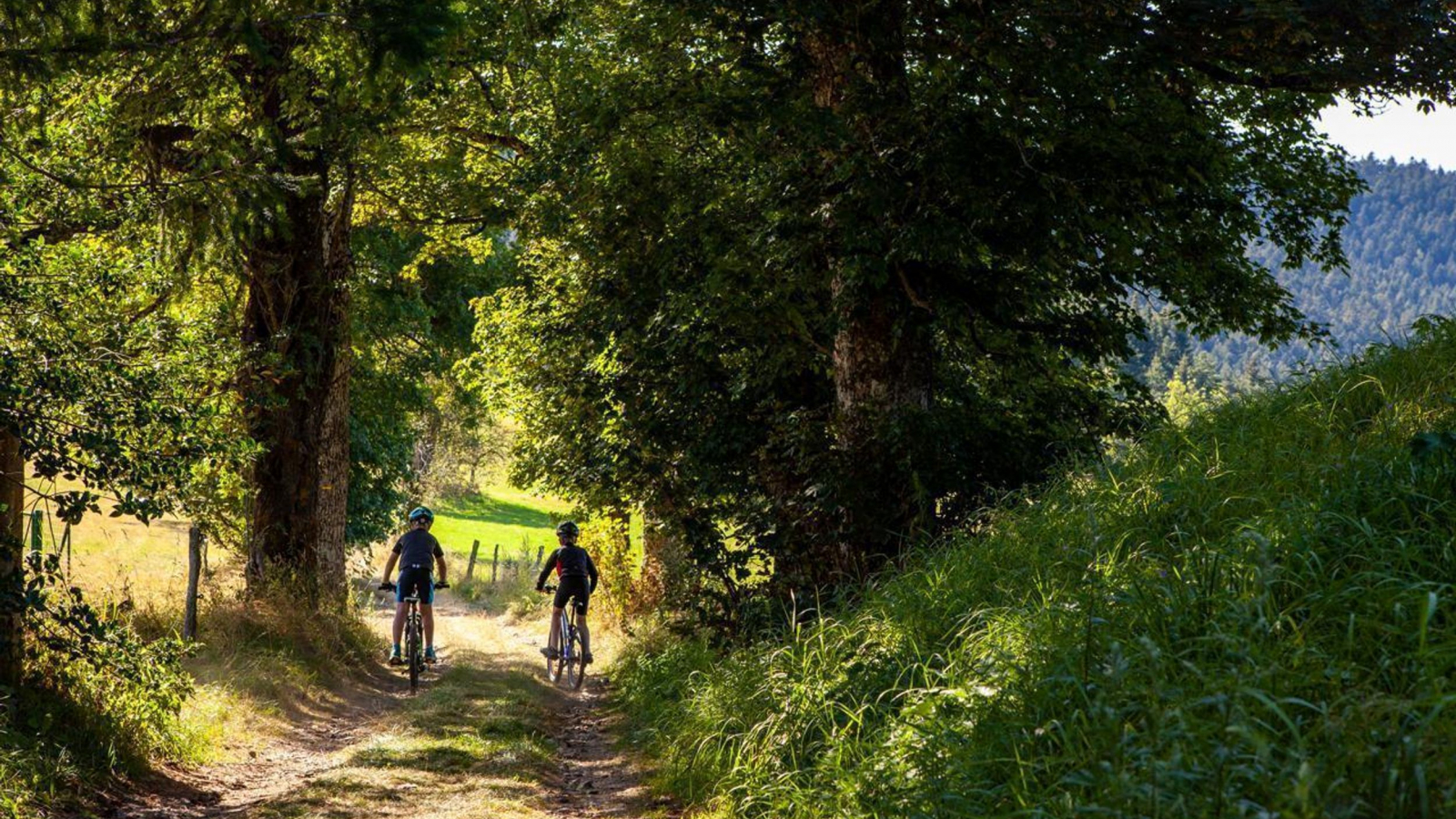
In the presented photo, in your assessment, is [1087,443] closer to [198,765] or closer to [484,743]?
[484,743]

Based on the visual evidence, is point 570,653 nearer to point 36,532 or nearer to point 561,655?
point 561,655

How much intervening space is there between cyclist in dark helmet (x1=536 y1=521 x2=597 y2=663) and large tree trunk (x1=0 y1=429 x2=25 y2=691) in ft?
27.2

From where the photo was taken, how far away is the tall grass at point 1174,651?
3346 mm

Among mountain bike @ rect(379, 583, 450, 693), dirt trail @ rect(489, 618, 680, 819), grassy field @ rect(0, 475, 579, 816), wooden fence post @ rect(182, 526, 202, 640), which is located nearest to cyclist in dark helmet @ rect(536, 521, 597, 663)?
dirt trail @ rect(489, 618, 680, 819)

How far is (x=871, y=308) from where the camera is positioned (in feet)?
34.4

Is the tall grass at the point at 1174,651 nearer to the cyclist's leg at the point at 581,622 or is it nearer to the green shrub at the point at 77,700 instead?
the green shrub at the point at 77,700

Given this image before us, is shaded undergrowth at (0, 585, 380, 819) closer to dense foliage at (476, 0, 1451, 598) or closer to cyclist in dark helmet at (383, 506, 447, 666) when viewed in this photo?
cyclist in dark helmet at (383, 506, 447, 666)

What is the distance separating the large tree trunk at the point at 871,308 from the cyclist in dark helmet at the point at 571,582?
602 centimetres

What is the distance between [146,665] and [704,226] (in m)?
6.22

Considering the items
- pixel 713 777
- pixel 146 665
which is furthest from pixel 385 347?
pixel 713 777

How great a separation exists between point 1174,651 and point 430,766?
20.2 feet

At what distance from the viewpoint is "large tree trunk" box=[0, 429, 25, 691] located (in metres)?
7.02

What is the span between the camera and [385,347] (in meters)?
20.8

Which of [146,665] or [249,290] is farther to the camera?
[249,290]
